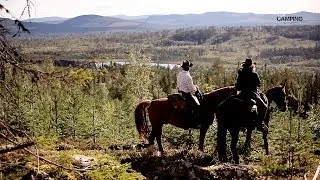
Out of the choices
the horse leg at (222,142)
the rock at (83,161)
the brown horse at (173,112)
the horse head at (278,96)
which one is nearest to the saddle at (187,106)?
the brown horse at (173,112)

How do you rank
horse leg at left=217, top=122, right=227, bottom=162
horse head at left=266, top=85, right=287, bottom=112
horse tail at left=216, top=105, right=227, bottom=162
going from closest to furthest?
horse tail at left=216, top=105, right=227, bottom=162
horse leg at left=217, top=122, right=227, bottom=162
horse head at left=266, top=85, right=287, bottom=112

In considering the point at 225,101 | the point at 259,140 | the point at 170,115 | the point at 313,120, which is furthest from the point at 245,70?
the point at 313,120

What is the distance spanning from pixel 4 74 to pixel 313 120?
2330cm

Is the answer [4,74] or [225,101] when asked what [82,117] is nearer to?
[225,101]

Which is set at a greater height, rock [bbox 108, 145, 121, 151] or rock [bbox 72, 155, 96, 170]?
rock [bbox 72, 155, 96, 170]

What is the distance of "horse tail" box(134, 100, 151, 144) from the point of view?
15961mm

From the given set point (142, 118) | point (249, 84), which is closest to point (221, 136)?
point (249, 84)

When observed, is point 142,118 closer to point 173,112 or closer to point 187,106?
point 173,112

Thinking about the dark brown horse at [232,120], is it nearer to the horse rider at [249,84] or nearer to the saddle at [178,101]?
the horse rider at [249,84]

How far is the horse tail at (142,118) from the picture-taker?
16.0 meters

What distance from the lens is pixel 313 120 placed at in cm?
2492

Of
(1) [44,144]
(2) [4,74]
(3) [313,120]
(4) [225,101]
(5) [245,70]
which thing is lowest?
(3) [313,120]

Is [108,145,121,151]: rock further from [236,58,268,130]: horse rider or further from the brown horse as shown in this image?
[236,58,268,130]: horse rider

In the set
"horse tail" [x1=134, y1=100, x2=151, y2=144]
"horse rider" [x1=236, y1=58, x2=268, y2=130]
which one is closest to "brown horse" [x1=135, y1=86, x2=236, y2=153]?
"horse tail" [x1=134, y1=100, x2=151, y2=144]
